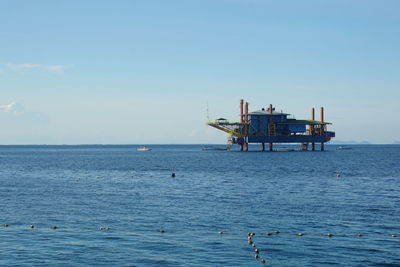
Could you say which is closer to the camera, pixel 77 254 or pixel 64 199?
pixel 77 254

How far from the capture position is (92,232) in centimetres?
3950

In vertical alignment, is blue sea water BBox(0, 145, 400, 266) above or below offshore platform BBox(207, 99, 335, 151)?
Result: below

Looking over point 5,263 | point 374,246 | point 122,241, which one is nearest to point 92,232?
point 122,241

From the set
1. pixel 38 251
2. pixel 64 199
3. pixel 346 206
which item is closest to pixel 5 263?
pixel 38 251

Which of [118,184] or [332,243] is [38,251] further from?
[118,184]

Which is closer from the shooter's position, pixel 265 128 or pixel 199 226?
pixel 199 226

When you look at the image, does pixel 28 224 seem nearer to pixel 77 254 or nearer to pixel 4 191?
pixel 77 254

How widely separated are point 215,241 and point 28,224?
17.6 m

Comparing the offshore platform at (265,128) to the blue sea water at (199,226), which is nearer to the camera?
the blue sea water at (199,226)

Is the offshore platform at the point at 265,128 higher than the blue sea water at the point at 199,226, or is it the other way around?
the offshore platform at the point at 265,128

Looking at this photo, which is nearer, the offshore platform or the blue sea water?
the blue sea water

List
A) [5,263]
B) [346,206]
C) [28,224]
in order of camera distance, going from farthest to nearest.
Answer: [346,206], [28,224], [5,263]

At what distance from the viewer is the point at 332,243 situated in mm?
35406

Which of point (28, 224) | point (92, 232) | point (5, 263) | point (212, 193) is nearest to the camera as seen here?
point (5, 263)
